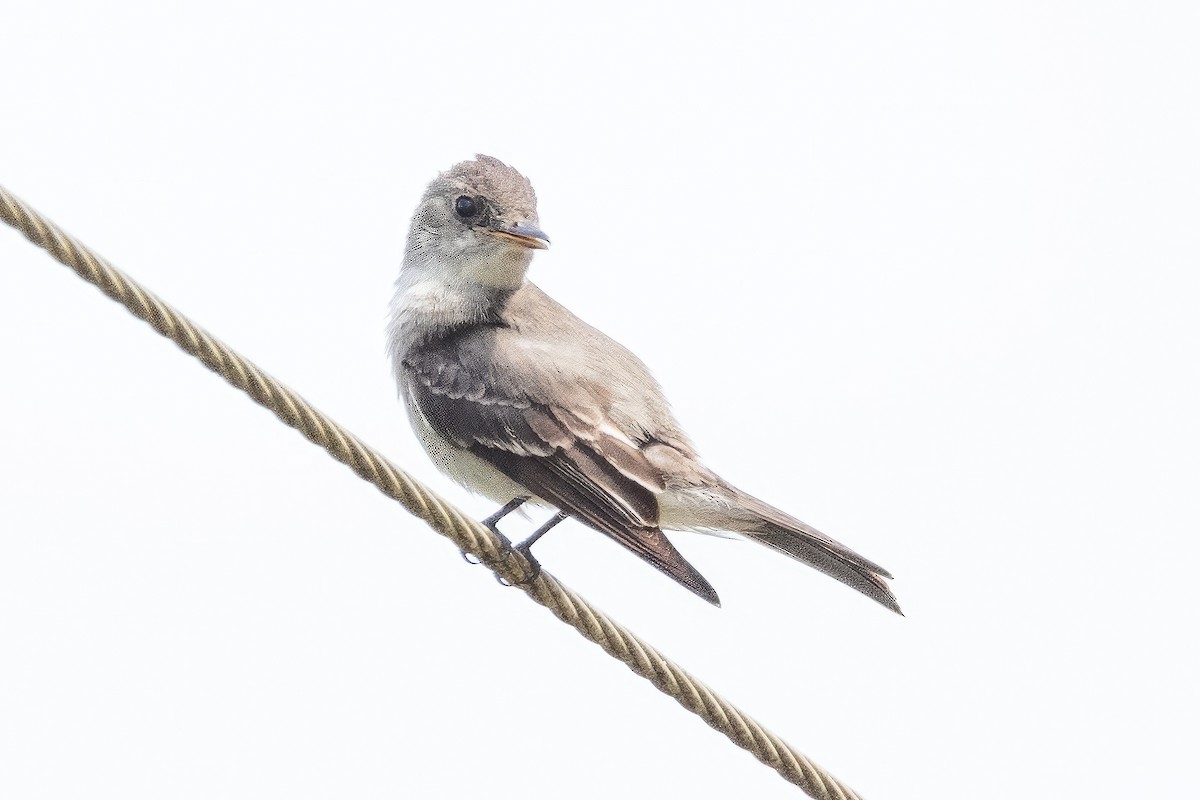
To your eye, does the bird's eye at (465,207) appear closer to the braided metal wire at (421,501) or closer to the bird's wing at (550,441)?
the bird's wing at (550,441)

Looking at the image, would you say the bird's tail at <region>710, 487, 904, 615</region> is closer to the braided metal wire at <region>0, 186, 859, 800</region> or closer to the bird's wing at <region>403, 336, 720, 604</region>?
the bird's wing at <region>403, 336, 720, 604</region>

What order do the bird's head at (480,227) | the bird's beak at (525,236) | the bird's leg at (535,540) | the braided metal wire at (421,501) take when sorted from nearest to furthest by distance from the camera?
the braided metal wire at (421,501) < the bird's leg at (535,540) < the bird's beak at (525,236) < the bird's head at (480,227)

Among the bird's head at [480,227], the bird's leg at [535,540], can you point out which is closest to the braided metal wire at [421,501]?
the bird's leg at [535,540]

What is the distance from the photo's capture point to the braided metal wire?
17.0ft

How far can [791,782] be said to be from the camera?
20.9 ft

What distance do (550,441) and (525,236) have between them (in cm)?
151

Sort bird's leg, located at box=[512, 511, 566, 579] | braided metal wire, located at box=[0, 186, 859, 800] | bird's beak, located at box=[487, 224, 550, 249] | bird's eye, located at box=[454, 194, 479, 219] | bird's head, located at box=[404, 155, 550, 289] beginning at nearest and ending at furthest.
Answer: braided metal wire, located at box=[0, 186, 859, 800]
bird's leg, located at box=[512, 511, 566, 579]
bird's beak, located at box=[487, 224, 550, 249]
bird's head, located at box=[404, 155, 550, 289]
bird's eye, located at box=[454, 194, 479, 219]

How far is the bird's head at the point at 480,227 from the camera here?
387 inches

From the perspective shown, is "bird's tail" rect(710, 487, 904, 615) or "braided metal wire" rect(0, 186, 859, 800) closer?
"braided metal wire" rect(0, 186, 859, 800)

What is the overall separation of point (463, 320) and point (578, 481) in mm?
1512

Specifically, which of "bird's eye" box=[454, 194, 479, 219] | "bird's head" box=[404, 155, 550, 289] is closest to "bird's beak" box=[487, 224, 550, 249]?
"bird's head" box=[404, 155, 550, 289]

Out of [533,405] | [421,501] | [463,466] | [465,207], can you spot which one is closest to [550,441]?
[533,405]

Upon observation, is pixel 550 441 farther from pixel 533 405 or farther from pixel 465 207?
pixel 465 207

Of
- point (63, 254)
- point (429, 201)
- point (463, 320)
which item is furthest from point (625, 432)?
point (63, 254)
